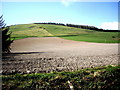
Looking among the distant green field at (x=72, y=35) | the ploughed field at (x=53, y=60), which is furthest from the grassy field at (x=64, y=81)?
the distant green field at (x=72, y=35)

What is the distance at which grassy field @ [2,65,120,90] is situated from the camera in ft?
14.9

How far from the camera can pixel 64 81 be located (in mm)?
4922

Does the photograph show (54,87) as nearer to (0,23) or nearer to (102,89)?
(102,89)

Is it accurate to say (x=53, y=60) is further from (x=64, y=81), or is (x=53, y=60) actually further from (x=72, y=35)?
(x=72, y=35)

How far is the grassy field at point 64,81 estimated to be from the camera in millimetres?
4547

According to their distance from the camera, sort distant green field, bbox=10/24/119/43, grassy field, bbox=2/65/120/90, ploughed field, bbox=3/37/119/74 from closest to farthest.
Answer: grassy field, bbox=2/65/120/90, ploughed field, bbox=3/37/119/74, distant green field, bbox=10/24/119/43

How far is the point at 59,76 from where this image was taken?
5.12 meters

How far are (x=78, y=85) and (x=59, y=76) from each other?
1.00 m

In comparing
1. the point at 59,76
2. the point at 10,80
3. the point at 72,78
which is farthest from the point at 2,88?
the point at 72,78

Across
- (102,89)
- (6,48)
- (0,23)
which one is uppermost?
(0,23)

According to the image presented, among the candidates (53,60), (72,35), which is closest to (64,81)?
(53,60)

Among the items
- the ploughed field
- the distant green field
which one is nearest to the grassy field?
the ploughed field

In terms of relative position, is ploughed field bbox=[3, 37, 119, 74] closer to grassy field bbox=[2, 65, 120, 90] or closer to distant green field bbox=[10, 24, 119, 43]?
grassy field bbox=[2, 65, 120, 90]

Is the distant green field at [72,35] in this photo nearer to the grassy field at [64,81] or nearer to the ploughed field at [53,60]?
the ploughed field at [53,60]
